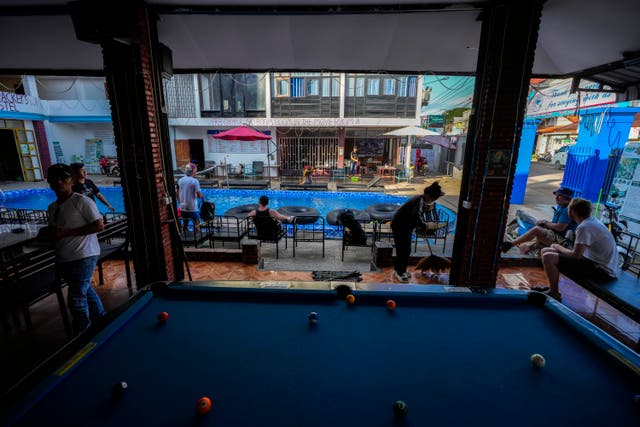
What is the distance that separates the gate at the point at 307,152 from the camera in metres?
17.3

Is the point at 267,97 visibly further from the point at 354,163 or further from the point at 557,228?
Answer: the point at 557,228

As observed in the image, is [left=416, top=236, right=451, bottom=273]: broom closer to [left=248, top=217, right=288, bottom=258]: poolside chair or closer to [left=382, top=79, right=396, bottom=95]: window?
[left=248, top=217, right=288, bottom=258]: poolside chair

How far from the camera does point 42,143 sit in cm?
1680

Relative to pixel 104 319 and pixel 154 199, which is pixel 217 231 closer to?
pixel 154 199

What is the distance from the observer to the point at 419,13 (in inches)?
164

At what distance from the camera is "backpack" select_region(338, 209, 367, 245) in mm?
6031

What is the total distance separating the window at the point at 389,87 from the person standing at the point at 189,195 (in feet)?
40.3

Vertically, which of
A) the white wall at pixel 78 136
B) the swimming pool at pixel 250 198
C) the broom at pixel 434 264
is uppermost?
the white wall at pixel 78 136

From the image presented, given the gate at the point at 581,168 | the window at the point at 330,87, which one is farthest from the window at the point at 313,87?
the gate at the point at 581,168

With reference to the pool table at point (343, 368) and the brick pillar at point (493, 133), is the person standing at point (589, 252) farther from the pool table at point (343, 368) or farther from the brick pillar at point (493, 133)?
the pool table at point (343, 368)

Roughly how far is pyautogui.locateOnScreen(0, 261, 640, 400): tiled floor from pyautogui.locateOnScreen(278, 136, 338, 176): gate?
1248cm

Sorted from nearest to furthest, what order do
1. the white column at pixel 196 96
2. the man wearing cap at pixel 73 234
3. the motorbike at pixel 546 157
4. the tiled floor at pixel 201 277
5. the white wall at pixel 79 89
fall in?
1. the man wearing cap at pixel 73 234
2. the tiled floor at pixel 201 277
3. the white column at pixel 196 96
4. the white wall at pixel 79 89
5. the motorbike at pixel 546 157

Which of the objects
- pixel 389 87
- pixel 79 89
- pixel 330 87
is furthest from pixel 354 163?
pixel 79 89

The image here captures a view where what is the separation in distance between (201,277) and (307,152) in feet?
43.7
